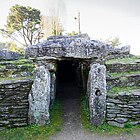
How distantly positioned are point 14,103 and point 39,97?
0.95m

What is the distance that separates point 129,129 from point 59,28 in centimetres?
2178

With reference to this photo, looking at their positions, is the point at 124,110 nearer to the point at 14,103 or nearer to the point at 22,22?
the point at 14,103

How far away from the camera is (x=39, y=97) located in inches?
287

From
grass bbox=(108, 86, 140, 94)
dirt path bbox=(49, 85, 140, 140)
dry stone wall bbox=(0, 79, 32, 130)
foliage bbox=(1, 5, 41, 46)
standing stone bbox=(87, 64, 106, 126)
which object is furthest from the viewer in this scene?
foliage bbox=(1, 5, 41, 46)

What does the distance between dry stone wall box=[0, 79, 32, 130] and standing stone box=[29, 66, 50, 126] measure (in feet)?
1.16

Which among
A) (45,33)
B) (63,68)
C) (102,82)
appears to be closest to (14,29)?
(45,33)

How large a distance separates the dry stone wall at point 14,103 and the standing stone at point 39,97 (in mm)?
354

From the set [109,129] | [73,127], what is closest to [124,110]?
[109,129]

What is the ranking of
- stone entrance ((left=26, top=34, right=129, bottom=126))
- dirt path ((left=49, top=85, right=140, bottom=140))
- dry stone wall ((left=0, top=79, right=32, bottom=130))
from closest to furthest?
dirt path ((left=49, top=85, right=140, bottom=140)), stone entrance ((left=26, top=34, right=129, bottom=126)), dry stone wall ((left=0, top=79, right=32, bottom=130))

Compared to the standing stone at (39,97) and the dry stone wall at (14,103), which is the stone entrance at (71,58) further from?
the dry stone wall at (14,103)

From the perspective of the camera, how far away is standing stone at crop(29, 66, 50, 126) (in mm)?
7281

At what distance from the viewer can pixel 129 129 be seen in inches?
280

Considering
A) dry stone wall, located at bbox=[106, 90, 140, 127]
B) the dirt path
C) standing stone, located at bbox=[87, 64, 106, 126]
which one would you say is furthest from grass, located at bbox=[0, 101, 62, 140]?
dry stone wall, located at bbox=[106, 90, 140, 127]

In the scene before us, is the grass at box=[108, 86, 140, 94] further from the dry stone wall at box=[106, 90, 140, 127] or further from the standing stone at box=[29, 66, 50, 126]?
the standing stone at box=[29, 66, 50, 126]
